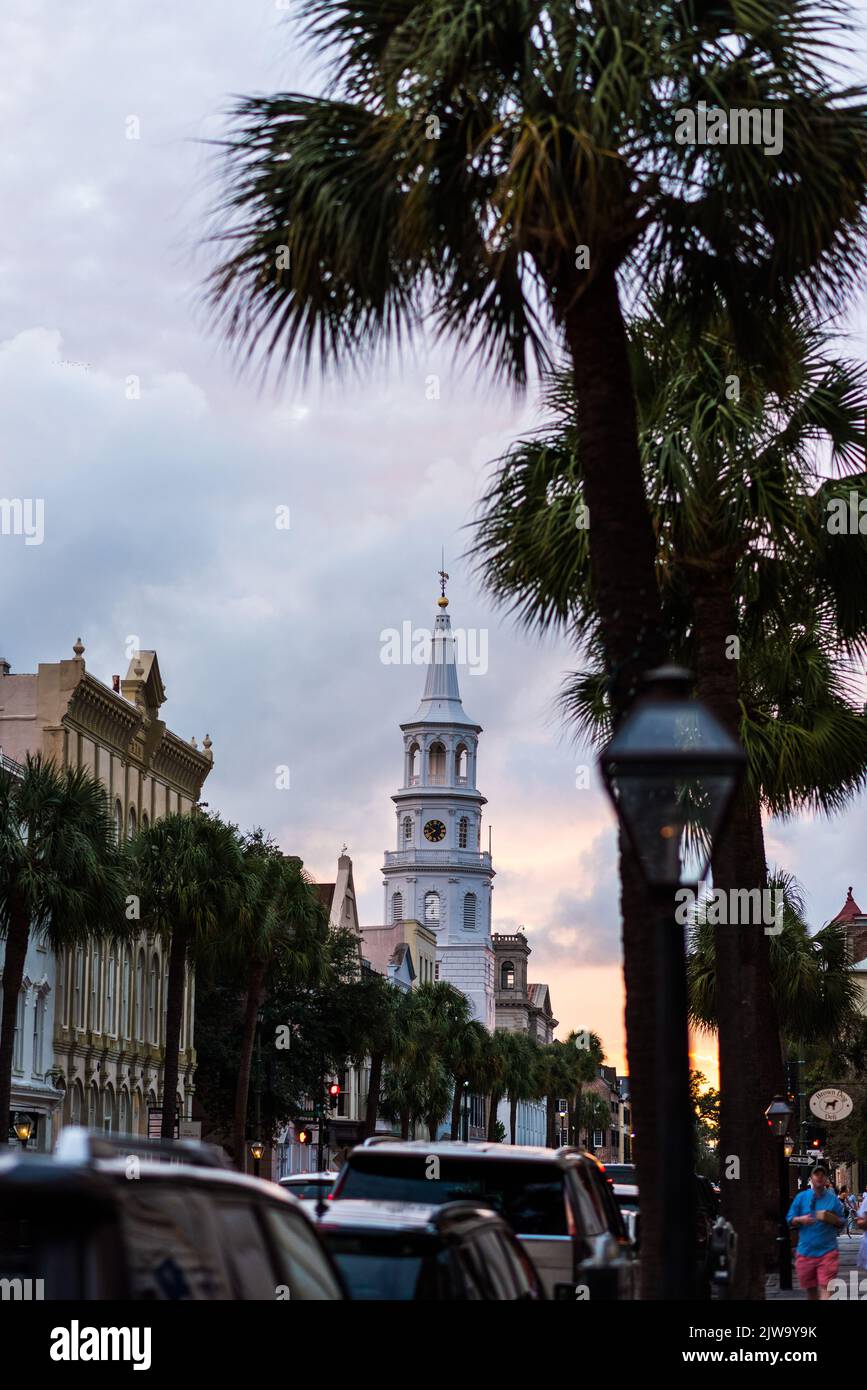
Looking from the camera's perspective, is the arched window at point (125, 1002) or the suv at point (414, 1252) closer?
the suv at point (414, 1252)

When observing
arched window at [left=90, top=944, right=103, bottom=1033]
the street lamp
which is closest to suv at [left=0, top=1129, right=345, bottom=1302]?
the street lamp

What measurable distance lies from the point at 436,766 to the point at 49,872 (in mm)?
127018

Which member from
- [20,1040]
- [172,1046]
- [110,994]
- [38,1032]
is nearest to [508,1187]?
[172,1046]

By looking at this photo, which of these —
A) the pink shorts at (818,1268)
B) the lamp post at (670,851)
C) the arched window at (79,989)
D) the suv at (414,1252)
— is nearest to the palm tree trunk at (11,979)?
the arched window at (79,989)

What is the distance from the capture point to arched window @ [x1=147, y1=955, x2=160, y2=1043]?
63.7 metres

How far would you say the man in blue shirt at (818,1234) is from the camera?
62.3 ft

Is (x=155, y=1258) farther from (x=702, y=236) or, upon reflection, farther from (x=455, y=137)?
(x=702, y=236)

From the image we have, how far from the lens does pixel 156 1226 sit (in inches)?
206

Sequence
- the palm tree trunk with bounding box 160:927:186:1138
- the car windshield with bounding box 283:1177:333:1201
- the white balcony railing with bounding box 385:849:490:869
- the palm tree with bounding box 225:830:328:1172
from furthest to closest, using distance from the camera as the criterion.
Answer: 1. the white balcony railing with bounding box 385:849:490:869
2. the palm tree with bounding box 225:830:328:1172
3. the palm tree trunk with bounding box 160:927:186:1138
4. the car windshield with bounding box 283:1177:333:1201

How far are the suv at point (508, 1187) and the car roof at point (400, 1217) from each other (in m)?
2.67

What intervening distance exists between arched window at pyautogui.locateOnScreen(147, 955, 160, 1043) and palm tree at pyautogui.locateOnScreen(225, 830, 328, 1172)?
7.82 metres

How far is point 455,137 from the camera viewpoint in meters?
11.0

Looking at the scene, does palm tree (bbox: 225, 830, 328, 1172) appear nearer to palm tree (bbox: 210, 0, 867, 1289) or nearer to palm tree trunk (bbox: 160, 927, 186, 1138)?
palm tree trunk (bbox: 160, 927, 186, 1138)

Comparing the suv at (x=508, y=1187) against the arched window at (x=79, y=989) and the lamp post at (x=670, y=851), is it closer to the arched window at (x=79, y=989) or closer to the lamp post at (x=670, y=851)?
the lamp post at (x=670, y=851)
